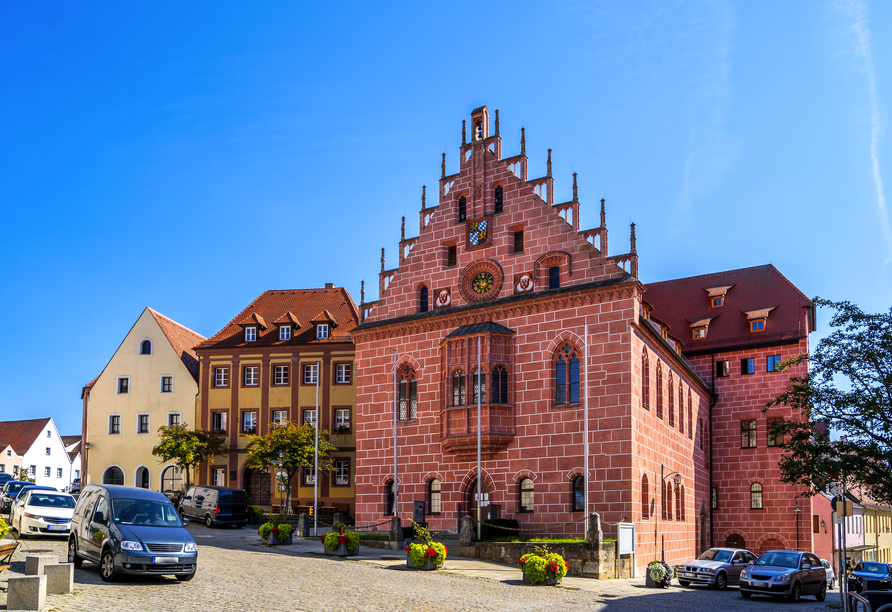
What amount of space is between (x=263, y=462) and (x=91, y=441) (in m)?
15.9

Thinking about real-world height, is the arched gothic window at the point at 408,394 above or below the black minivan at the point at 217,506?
above

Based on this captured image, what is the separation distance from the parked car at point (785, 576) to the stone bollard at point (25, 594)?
1980 centimetres

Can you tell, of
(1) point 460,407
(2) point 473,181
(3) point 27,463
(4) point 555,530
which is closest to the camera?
(4) point 555,530

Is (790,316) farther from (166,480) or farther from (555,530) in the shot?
(166,480)

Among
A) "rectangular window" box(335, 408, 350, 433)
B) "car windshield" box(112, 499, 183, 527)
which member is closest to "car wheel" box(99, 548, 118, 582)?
"car windshield" box(112, 499, 183, 527)

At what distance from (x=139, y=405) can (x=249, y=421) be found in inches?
303

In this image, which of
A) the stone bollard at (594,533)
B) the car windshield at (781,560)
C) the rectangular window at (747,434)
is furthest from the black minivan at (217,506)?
the rectangular window at (747,434)

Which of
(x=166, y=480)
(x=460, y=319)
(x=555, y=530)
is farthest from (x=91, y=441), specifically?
(x=555, y=530)

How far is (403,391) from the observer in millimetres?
41469

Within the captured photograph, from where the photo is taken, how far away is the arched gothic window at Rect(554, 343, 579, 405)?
36594mm

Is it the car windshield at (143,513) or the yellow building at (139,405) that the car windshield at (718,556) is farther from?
the yellow building at (139,405)

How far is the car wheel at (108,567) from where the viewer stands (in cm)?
1992

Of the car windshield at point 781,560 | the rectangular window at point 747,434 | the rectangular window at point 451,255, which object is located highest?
the rectangular window at point 451,255

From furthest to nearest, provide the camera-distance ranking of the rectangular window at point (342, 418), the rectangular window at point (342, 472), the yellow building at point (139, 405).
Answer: the yellow building at point (139, 405)
the rectangular window at point (342, 418)
the rectangular window at point (342, 472)
